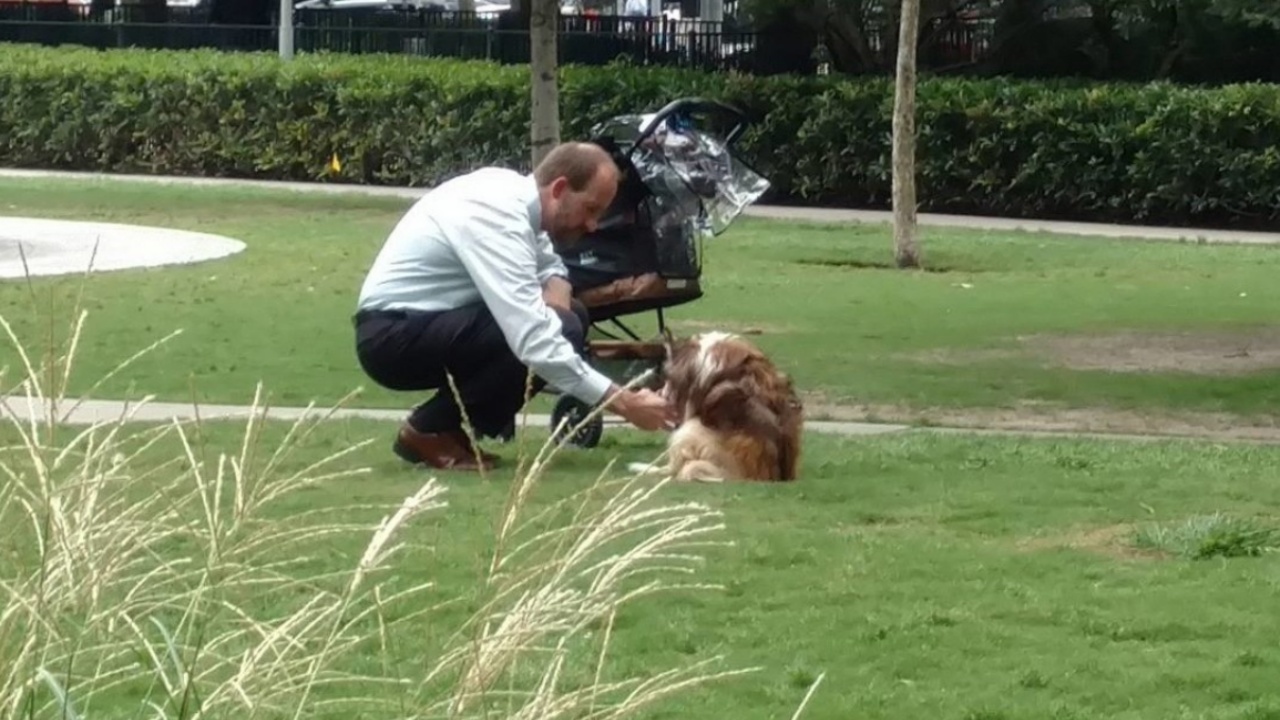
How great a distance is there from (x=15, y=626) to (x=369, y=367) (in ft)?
18.2

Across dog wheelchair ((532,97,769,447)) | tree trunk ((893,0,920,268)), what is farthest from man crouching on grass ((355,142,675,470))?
tree trunk ((893,0,920,268))

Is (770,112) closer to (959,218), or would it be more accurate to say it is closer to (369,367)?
(959,218)

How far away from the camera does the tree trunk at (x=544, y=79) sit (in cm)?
2014

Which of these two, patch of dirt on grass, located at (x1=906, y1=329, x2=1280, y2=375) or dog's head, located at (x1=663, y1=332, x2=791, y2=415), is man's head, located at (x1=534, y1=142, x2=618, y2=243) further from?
patch of dirt on grass, located at (x1=906, y1=329, x2=1280, y2=375)

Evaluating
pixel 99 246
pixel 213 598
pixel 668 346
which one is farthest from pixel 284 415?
pixel 213 598

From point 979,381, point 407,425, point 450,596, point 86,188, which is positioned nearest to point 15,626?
point 450,596

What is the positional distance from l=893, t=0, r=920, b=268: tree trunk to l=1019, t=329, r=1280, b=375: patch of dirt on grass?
187 inches

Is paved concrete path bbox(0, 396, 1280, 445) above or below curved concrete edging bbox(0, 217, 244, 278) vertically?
below

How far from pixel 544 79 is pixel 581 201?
40.1 ft

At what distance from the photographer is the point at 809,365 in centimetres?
1273

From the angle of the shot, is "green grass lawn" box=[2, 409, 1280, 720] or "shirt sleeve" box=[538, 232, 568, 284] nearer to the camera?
"green grass lawn" box=[2, 409, 1280, 720]

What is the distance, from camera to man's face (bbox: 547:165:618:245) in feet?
26.8

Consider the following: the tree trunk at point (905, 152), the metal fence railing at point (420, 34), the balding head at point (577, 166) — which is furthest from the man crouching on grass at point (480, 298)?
the metal fence railing at point (420, 34)

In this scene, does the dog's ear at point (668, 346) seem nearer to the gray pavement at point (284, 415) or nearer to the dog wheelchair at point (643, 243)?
the dog wheelchair at point (643, 243)
